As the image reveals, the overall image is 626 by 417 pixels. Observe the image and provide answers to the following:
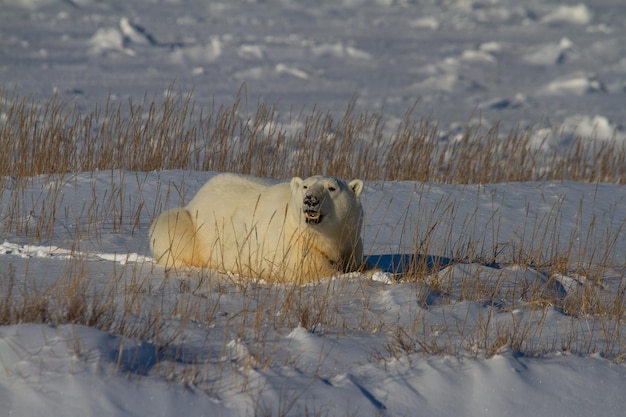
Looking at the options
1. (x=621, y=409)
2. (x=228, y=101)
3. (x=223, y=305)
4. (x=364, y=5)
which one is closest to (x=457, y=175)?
(x=223, y=305)

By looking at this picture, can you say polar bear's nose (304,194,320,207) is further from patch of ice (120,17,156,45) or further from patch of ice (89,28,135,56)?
patch of ice (120,17,156,45)

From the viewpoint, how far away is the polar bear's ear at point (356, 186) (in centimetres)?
497

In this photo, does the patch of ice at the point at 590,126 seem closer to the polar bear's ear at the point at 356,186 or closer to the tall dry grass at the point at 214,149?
the tall dry grass at the point at 214,149

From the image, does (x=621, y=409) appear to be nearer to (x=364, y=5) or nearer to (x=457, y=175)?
(x=457, y=175)

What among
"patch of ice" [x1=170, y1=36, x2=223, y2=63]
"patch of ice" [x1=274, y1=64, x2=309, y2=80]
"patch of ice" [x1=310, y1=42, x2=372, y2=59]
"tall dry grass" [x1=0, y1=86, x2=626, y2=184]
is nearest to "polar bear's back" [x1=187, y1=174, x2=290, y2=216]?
"tall dry grass" [x1=0, y1=86, x2=626, y2=184]

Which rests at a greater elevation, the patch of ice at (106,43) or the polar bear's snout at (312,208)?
the patch of ice at (106,43)

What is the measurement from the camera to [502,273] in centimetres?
488

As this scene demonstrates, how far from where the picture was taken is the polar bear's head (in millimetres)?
4656

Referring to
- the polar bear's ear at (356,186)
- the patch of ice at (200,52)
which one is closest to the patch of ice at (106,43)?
the patch of ice at (200,52)

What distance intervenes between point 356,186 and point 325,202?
350 mm

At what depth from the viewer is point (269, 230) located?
4973 mm

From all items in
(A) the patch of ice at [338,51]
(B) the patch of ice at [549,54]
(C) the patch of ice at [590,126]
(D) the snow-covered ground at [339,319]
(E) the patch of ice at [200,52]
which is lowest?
(D) the snow-covered ground at [339,319]

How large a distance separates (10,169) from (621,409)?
5689 mm

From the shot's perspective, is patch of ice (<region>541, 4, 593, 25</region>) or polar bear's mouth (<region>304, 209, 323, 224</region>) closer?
polar bear's mouth (<region>304, 209, 323, 224</region>)
